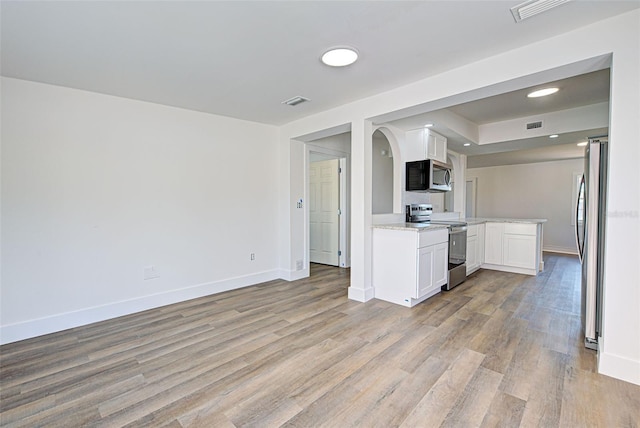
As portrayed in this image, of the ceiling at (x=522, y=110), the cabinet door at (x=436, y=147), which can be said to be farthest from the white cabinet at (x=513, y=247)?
the cabinet door at (x=436, y=147)

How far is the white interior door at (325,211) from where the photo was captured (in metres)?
5.58

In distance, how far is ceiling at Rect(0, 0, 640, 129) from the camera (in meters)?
1.78

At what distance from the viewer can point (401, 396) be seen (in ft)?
5.96

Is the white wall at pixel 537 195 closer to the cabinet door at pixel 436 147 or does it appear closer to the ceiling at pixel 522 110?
the ceiling at pixel 522 110

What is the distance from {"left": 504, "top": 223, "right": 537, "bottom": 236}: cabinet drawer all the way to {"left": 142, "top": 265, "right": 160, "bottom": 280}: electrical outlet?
5.25 metres

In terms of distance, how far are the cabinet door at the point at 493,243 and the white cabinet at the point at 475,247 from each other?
112 mm

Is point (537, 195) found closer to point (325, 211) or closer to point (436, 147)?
point (436, 147)

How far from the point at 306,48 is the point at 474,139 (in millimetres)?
3631

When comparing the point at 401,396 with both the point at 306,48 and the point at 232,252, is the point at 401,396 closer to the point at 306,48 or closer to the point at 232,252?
the point at 306,48

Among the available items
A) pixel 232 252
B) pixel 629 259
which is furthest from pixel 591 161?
pixel 232 252

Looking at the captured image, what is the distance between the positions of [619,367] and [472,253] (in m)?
2.93

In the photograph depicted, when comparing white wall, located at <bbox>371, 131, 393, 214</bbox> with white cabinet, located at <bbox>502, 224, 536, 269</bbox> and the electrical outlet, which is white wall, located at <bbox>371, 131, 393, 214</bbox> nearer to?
white cabinet, located at <bbox>502, 224, 536, 269</bbox>

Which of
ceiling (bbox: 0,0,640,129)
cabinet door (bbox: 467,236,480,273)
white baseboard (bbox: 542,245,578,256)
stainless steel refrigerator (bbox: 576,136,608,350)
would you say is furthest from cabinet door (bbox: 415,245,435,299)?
white baseboard (bbox: 542,245,578,256)

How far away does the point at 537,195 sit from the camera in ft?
24.8
